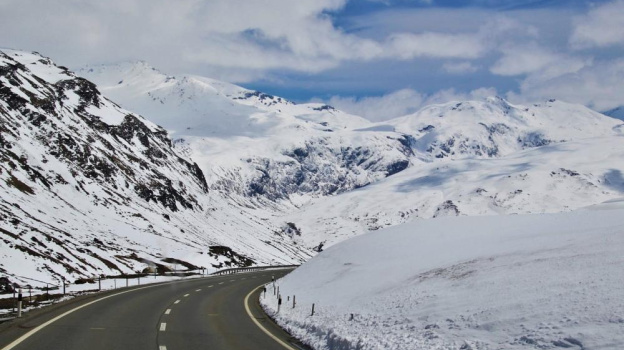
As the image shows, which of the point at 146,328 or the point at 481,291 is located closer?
the point at 481,291

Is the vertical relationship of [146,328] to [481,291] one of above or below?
below

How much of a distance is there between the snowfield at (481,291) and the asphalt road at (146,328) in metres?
1.84

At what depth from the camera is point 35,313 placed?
25.4 m

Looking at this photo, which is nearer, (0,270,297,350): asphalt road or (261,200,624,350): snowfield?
(261,200,624,350): snowfield

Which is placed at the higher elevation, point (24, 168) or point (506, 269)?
point (24, 168)

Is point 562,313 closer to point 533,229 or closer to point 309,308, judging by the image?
point 309,308

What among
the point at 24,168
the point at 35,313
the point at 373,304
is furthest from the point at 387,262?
the point at 24,168

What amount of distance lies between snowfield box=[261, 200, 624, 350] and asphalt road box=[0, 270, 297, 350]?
6.05 ft

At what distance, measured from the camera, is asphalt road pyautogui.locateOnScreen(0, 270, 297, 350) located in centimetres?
1828

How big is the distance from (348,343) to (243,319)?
9.80 m

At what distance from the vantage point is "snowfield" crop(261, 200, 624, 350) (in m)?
15.7

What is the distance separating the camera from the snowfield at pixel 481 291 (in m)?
15.7

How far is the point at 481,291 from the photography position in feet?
70.0

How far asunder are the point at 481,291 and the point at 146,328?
12.2 metres
